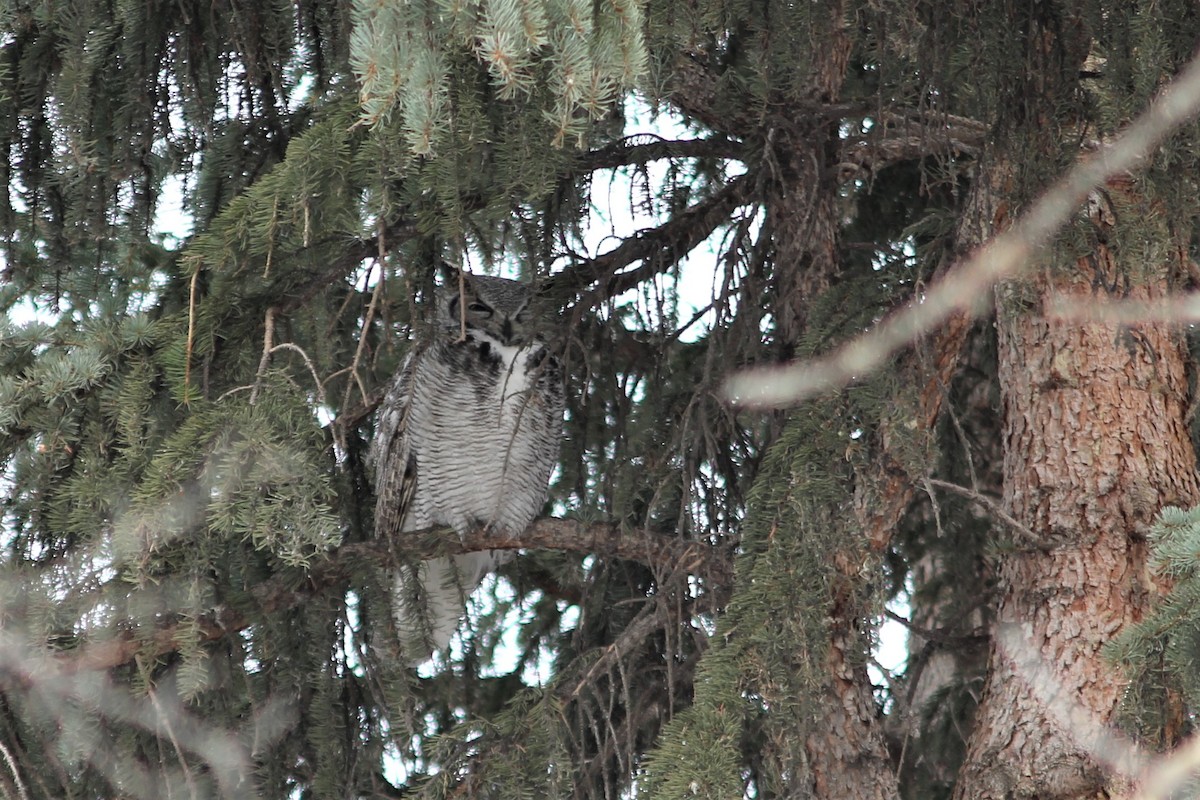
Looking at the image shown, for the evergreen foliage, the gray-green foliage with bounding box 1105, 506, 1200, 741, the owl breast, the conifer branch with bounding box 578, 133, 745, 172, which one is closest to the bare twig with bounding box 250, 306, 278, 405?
the evergreen foliage

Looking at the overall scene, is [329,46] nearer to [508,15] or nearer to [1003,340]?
[508,15]

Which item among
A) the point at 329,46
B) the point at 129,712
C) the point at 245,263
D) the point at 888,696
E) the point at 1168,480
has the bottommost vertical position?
the point at 888,696

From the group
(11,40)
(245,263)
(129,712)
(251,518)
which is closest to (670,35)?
(245,263)

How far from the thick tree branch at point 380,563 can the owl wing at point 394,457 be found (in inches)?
22.6

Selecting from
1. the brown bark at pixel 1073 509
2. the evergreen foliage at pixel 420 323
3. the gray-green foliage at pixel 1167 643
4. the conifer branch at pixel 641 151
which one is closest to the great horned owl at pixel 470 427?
the evergreen foliage at pixel 420 323

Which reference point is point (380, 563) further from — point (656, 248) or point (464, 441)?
point (464, 441)

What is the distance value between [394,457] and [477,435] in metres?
0.26

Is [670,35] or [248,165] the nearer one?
[670,35]

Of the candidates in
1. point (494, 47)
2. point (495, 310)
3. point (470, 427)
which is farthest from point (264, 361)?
point (470, 427)

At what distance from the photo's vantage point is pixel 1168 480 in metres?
2.67

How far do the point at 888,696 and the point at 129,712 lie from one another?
232cm

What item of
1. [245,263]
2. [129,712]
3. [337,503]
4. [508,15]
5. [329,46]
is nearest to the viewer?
[508,15]

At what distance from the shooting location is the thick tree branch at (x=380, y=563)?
2.25 meters

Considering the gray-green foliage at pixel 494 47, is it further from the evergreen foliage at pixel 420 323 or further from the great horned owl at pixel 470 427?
the great horned owl at pixel 470 427
